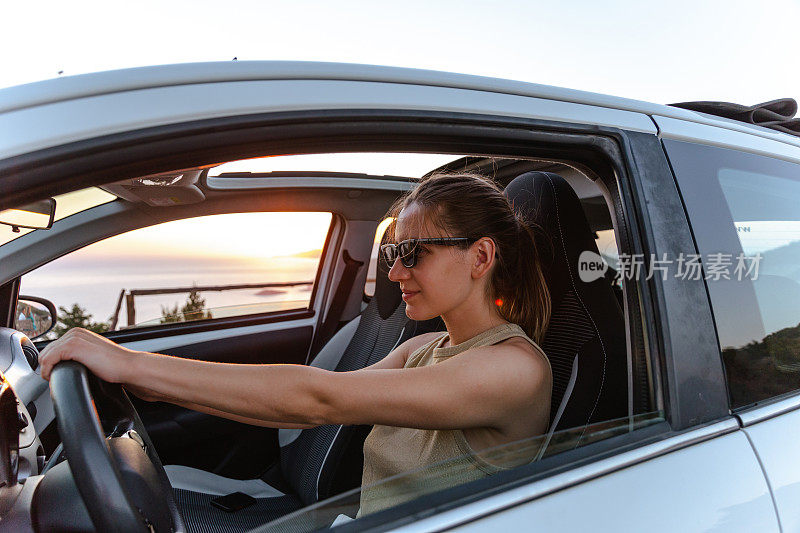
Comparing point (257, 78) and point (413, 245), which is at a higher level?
point (257, 78)

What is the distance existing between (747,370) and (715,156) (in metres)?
0.46

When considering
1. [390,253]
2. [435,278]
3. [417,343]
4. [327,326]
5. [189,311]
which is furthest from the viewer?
[327,326]

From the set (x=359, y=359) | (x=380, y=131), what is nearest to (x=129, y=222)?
(x=359, y=359)

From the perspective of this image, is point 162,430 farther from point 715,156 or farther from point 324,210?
point 715,156

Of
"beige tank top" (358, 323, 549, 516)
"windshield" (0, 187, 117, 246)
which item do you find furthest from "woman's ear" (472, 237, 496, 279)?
"windshield" (0, 187, 117, 246)

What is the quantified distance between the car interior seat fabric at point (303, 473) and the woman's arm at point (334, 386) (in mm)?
873

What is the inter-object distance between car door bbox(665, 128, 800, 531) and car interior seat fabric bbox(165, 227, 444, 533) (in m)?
1.07

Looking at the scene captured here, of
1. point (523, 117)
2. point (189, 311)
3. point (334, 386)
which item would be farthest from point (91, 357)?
point (189, 311)

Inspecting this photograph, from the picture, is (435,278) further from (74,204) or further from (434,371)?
(74,204)

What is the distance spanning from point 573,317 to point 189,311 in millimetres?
2063

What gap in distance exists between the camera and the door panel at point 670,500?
0.87 m

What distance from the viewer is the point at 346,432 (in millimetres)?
2209

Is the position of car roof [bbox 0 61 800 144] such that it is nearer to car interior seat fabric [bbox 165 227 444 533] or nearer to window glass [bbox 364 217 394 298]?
car interior seat fabric [bbox 165 227 444 533]

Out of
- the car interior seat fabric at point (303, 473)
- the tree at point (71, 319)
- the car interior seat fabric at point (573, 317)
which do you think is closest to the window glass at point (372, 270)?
the car interior seat fabric at point (303, 473)
